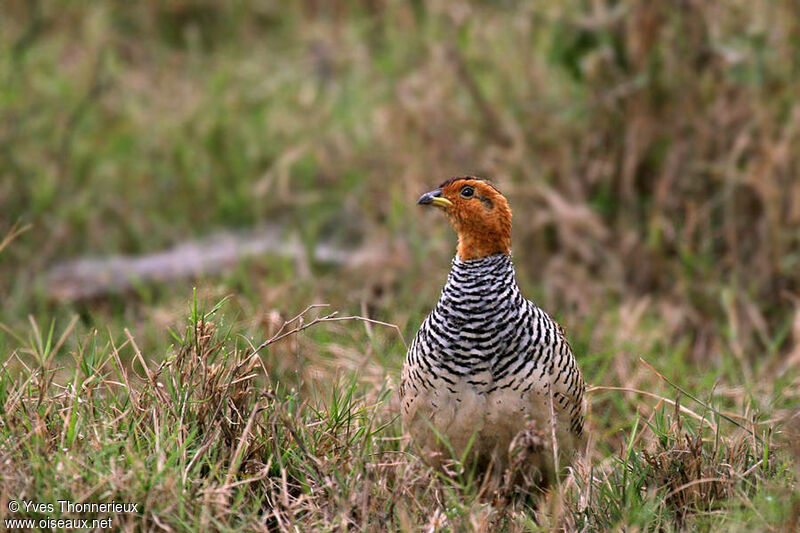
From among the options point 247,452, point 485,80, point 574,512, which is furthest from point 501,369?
point 485,80

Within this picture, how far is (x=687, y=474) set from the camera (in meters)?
3.00

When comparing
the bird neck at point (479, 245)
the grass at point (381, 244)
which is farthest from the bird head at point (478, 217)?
the grass at point (381, 244)

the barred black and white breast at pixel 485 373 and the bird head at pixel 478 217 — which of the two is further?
the bird head at pixel 478 217

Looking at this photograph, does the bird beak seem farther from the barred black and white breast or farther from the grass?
the grass

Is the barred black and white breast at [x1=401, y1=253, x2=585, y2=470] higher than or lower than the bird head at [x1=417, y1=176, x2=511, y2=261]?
lower

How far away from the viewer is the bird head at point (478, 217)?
3.29 meters

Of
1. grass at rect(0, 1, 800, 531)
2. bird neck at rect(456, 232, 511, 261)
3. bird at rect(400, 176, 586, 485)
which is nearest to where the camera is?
grass at rect(0, 1, 800, 531)

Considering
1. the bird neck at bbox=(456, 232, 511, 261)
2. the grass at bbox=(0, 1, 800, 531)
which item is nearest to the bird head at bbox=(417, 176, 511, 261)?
the bird neck at bbox=(456, 232, 511, 261)

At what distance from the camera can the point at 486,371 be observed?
10.2 ft

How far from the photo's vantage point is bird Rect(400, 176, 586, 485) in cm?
311

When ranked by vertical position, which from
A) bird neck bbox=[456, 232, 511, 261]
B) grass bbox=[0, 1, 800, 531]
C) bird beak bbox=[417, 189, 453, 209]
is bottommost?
grass bbox=[0, 1, 800, 531]

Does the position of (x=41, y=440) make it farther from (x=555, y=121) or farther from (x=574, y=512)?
(x=555, y=121)

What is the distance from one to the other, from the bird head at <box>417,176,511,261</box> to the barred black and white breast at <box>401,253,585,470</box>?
3.0 inches

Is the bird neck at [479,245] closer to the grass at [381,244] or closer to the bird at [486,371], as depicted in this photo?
the bird at [486,371]
